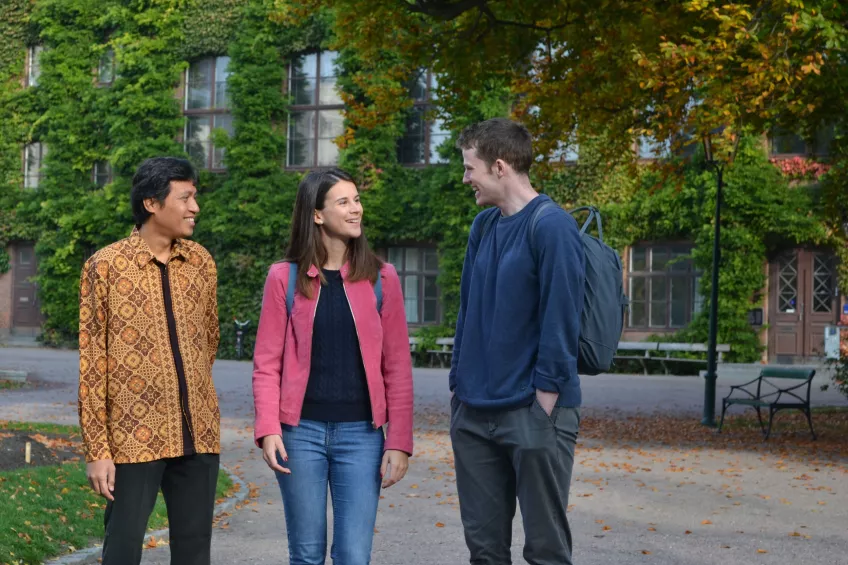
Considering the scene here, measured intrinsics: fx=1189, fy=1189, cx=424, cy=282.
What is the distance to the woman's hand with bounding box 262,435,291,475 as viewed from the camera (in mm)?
3899

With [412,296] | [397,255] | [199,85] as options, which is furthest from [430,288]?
[199,85]

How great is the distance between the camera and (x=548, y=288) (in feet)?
12.7

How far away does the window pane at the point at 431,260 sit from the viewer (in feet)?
90.7

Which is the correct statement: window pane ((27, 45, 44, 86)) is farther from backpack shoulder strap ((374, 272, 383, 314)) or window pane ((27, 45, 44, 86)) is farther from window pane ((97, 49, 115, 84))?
backpack shoulder strap ((374, 272, 383, 314))

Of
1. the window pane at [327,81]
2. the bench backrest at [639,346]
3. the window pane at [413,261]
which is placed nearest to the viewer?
the bench backrest at [639,346]

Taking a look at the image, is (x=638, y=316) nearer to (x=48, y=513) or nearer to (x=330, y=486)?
(x=48, y=513)

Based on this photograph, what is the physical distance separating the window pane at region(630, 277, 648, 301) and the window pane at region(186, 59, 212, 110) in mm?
11906

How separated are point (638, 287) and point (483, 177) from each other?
22078 mm

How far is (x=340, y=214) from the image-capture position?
4.11 m

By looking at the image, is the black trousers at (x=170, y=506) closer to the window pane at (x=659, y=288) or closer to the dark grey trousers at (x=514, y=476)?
the dark grey trousers at (x=514, y=476)

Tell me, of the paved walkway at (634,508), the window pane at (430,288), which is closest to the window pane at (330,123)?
the window pane at (430,288)

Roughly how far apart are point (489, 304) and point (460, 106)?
467 inches

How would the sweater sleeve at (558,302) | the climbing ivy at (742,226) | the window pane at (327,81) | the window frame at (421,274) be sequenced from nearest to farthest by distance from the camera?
the sweater sleeve at (558,302)
the climbing ivy at (742,226)
the window frame at (421,274)
the window pane at (327,81)

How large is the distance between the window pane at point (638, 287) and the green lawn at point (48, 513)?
17.6 meters
